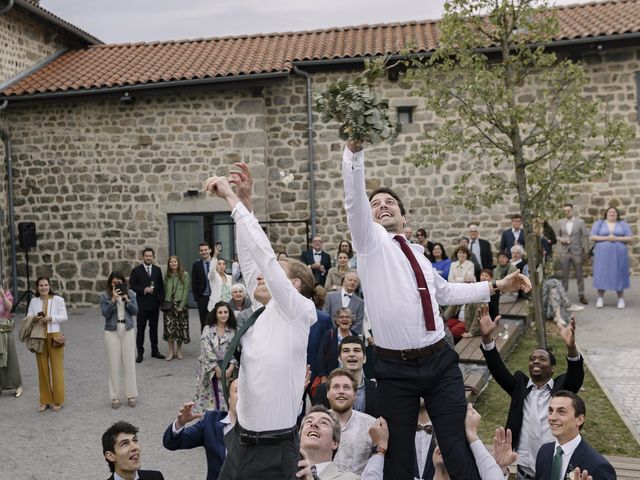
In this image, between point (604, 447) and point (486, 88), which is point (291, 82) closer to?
point (486, 88)

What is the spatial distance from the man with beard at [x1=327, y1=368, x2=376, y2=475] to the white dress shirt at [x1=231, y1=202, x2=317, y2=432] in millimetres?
1511

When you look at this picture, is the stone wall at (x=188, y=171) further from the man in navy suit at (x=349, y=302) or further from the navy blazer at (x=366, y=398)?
the navy blazer at (x=366, y=398)

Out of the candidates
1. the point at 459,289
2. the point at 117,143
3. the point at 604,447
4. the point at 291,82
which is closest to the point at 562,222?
the point at 291,82

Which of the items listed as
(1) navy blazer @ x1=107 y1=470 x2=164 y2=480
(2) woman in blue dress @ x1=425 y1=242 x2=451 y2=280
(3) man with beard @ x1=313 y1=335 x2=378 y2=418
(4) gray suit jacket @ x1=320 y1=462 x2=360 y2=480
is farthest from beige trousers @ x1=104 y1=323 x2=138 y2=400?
(2) woman in blue dress @ x1=425 y1=242 x2=451 y2=280

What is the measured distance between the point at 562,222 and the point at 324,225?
4562 mm

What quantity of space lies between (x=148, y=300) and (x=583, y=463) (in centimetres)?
759

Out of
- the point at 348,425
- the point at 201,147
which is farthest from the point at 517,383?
the point at 201,147

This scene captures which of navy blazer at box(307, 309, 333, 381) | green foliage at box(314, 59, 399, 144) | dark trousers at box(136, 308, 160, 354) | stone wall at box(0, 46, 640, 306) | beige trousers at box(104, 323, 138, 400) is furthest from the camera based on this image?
stone wall at box(0, 46, 640, 306)

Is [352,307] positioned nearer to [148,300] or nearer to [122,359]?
[122,359]

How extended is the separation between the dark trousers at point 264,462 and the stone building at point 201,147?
11477mm

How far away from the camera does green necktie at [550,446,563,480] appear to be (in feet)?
13.9

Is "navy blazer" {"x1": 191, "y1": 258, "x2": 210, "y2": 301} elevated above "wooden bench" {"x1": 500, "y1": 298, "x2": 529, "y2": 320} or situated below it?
above

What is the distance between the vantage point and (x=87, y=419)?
313 inches

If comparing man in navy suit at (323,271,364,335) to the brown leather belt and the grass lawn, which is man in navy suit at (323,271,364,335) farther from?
the brown leather belt
